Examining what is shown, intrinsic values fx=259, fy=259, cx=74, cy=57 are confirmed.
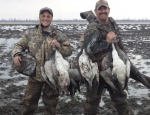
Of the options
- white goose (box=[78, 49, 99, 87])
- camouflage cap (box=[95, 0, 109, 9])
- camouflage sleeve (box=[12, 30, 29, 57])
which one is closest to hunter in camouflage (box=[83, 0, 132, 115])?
camouflage cap (box=[95, 0, 109, 9])

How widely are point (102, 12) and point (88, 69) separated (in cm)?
109

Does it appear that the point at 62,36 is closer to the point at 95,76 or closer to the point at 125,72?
the point at 95,76

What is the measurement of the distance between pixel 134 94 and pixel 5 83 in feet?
14.5

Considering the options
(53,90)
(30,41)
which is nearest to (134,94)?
(53,90)

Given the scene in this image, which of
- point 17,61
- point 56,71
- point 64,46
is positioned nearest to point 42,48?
point 64,46

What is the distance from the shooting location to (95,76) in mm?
4422

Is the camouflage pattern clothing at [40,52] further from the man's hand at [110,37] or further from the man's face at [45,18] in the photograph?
the man's hand at [110,37]

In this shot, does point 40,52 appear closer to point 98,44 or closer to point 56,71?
point 56,71

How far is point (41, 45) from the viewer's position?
4.87 m

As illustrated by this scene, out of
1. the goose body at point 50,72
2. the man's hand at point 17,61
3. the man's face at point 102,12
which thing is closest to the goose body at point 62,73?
the goose body at point 50,72

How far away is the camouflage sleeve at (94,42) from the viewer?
180 inches

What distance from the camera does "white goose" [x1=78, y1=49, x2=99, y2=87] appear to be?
4.32 meters

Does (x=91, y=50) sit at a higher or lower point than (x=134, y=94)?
higher

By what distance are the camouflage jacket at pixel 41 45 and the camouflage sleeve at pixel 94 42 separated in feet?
1.43
